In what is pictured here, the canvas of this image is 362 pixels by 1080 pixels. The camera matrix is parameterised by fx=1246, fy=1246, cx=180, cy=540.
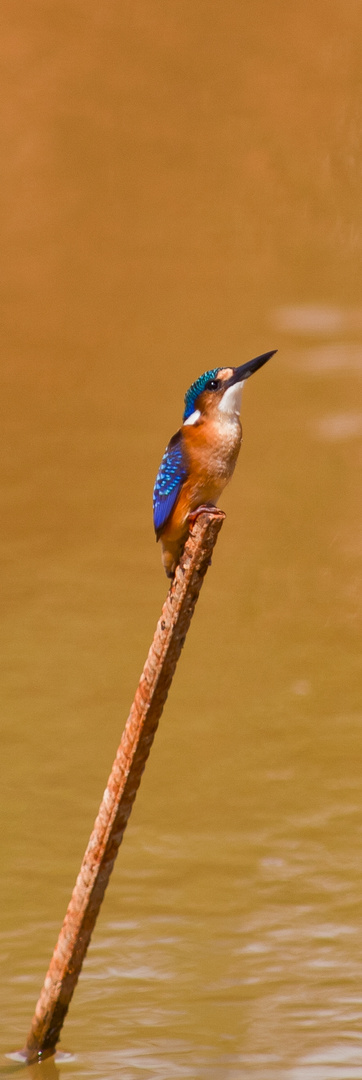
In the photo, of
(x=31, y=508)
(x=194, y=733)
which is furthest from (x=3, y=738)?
(x=31, y=508)

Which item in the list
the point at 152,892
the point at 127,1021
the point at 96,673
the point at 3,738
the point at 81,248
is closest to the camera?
the point at 127,1021

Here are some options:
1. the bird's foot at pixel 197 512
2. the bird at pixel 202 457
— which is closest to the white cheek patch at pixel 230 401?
the bird at pixel 202 457

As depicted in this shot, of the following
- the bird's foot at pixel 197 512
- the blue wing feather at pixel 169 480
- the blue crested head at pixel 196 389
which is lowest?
the bird's foot at pixel 197 512

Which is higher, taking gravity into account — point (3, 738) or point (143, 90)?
point (143, 90)

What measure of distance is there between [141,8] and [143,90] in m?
0.23

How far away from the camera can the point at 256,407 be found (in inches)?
143

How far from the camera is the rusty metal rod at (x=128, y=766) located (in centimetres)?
137

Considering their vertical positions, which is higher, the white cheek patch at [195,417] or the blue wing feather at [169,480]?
the white cheek patch at [195,417]

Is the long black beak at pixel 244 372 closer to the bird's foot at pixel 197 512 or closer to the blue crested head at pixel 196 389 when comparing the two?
the blue crested head at pixel 196 389

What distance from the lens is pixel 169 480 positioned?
139cm

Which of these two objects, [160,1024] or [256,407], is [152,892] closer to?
[160,1024]

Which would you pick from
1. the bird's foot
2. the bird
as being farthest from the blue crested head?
the bird's foot

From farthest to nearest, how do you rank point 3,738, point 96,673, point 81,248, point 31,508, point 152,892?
point 81,248 → point 31,508 → point 96,673 → point 3,738 → point 152,892

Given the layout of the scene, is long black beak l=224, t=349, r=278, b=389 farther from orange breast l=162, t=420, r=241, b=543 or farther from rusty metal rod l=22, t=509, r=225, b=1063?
rusty metal rod l=22, t=509, r=225, b=1063
